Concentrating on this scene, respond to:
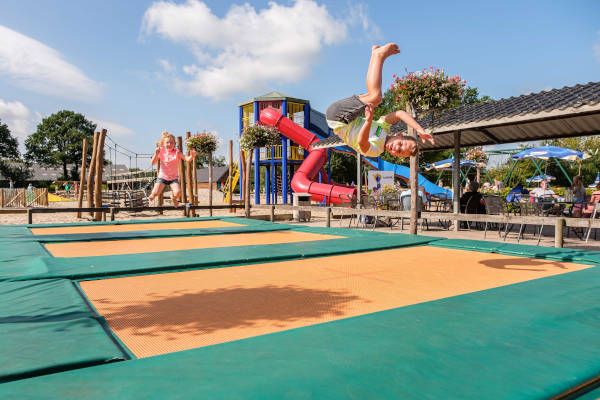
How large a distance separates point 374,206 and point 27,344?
9.24 metres

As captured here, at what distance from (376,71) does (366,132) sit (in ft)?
1.76

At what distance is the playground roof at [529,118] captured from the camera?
661cm

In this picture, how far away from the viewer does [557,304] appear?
2545 millimetres

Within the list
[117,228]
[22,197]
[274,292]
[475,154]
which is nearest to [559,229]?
[274,292]

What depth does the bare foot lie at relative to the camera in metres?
3.42

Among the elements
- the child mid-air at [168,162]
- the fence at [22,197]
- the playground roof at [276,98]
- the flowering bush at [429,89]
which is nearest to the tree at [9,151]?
the fence at [22,197]

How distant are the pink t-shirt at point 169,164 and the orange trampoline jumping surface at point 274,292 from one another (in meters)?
4.71

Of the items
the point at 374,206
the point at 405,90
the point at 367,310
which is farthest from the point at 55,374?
the point at 374,206

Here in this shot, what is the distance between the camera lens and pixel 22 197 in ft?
64.2

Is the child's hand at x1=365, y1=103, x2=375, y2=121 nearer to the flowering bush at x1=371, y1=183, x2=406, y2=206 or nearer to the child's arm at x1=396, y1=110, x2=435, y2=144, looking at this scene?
the child's arm at x1=396, y1=110, x2=435, y2=144

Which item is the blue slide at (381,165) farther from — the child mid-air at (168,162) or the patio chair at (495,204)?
the child mid-air at (168,162)

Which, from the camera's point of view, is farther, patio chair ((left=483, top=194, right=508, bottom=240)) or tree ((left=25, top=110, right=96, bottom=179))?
tree ((left=25, top=110, right=96, bottom=179))

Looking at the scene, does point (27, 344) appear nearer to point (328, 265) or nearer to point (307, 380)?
point (307, 380)

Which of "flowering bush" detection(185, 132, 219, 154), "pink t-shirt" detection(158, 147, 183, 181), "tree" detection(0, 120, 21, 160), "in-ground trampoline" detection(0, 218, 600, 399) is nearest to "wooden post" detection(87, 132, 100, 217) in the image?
"flowering bush" detection(185, 132, 219, 154)
